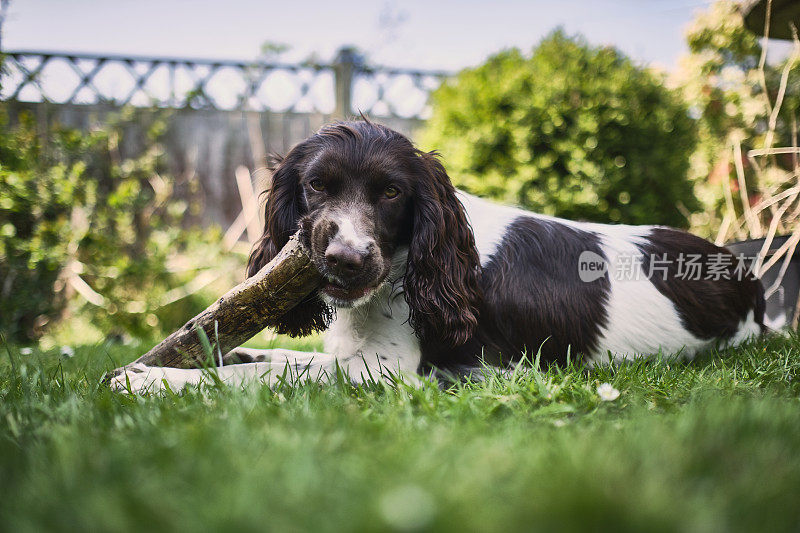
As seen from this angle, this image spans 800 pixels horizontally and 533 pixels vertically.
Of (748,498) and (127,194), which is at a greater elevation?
(127,194)

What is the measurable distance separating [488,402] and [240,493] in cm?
94

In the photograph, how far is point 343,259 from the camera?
6.43 feet

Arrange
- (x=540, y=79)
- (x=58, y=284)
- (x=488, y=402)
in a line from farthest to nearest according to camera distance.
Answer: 1. (x=58, y=284)
2. (x=540, y=79)
3. (x=488, y=402)

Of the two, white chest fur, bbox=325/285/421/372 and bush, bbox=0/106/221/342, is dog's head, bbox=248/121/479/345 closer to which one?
white chest fur, bbox=325/285/421/372

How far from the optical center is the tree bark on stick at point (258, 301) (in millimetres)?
2121

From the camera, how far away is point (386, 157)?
2262mm

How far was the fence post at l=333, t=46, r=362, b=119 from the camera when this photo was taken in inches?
275

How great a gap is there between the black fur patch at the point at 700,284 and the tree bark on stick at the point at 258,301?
1640mm

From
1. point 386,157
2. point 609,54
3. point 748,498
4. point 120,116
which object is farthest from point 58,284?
point 748,498

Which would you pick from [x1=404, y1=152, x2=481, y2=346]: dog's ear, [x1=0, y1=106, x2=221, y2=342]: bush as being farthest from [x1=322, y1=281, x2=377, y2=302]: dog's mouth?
[x1=0, y1=106, x2=221, y2=342]: bush

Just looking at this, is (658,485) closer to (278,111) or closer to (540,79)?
(540,79)

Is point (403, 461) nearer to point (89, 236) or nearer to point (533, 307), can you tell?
point (533, 307)

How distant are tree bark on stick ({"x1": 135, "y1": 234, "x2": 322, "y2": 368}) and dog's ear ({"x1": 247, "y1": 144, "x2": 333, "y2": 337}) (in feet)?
0.83

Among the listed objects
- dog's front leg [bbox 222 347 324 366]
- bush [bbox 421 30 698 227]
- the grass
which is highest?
bush [bbox 421 30 698 227]
